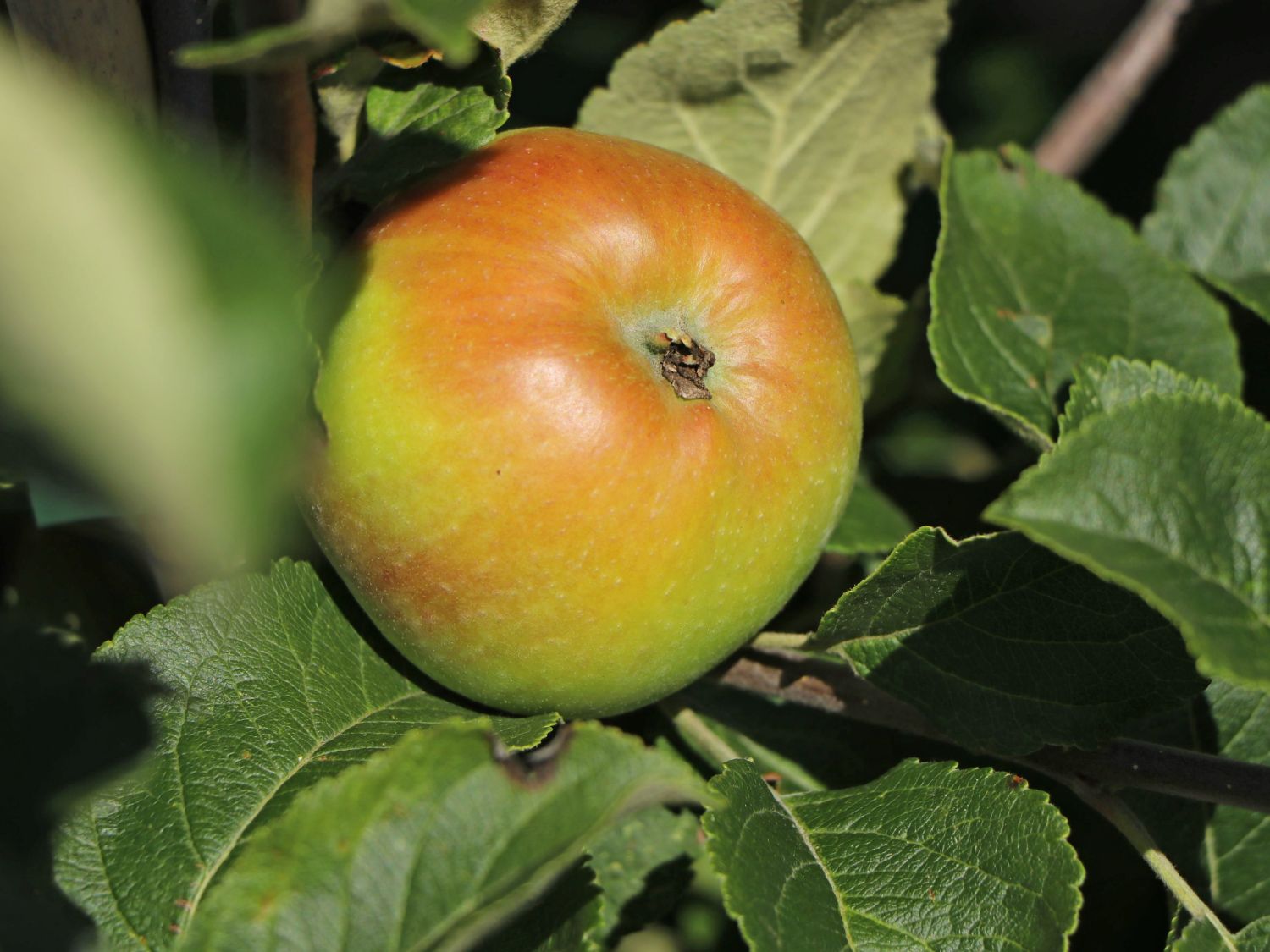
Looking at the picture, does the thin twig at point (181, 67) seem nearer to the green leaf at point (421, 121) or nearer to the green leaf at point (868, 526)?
the green leaf at point (421, 121)

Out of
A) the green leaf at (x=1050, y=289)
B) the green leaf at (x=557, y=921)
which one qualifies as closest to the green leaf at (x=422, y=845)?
the green leaf at (x=557, y=921)

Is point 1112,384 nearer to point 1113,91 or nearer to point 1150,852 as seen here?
point 1150,852

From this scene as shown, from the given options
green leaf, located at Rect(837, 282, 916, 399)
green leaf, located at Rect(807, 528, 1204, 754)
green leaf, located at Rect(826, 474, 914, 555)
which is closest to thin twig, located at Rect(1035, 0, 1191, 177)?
green leaf, located at Rect(837, 282, 916, 399)

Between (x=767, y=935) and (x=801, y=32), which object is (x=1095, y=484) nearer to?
(x=767, y=935)

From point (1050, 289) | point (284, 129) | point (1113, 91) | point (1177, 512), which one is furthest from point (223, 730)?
point (1113, 91)

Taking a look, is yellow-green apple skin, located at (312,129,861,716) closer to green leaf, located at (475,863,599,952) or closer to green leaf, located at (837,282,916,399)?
green leaf, located at (475,863,599,952)

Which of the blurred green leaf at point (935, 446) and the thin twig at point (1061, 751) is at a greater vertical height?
the thin twig at point (1061, 751)
